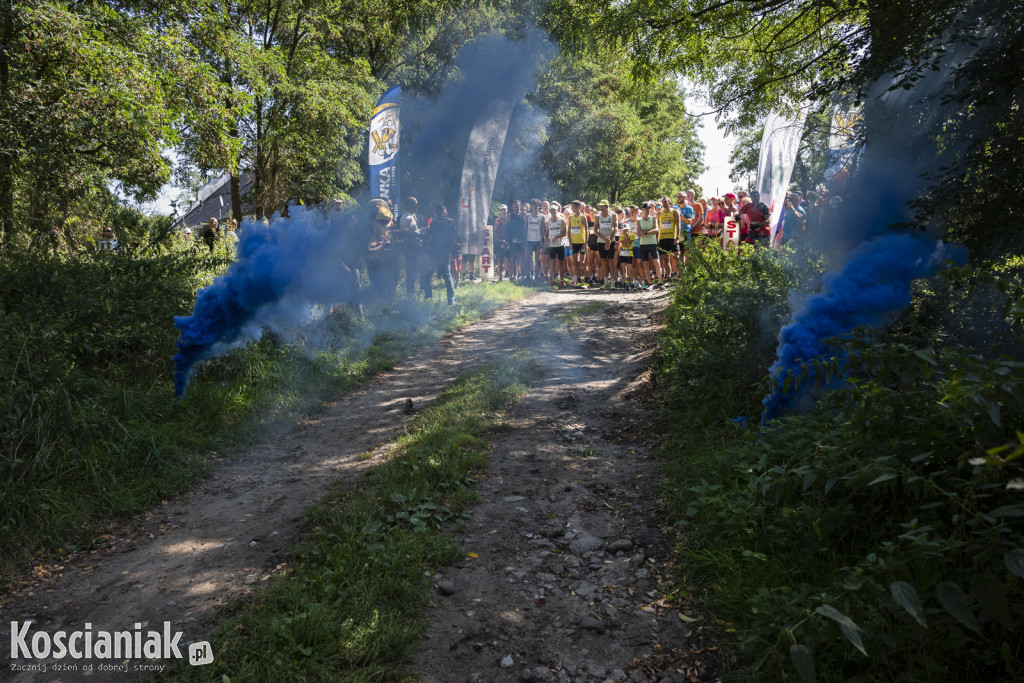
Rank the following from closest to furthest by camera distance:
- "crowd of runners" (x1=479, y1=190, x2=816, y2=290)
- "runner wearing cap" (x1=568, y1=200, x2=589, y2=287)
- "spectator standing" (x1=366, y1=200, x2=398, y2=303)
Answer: "spectator standing" (x1=366, y1=200, x2=398, y2=303) → "crowd of runners" (x1=479, y1=190, x2=816, y2=290) → "runner wearing cap" (x1=568, y1=200, x2=589, y2=287)

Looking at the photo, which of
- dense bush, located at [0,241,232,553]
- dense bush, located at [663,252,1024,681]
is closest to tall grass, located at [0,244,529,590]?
dense bush, located at [0,241,232,553]

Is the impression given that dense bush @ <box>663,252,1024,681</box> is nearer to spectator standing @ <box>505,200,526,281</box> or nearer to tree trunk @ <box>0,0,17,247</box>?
tree trunk @ <box>0,0,17,247</box>

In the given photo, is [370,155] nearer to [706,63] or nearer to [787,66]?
[706,63]

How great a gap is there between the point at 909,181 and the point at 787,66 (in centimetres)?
234

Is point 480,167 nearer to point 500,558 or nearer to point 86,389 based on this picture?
point 86,389

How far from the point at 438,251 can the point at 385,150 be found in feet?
7.70

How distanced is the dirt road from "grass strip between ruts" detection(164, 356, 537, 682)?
0.54 ft

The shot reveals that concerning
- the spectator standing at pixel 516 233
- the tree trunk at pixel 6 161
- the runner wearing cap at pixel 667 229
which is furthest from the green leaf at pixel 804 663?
the spectator standing at pixel 516 233

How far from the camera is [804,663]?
7.68 ft

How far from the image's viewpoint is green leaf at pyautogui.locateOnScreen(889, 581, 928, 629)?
218 cm

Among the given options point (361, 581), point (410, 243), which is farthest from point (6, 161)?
point (361, 581)

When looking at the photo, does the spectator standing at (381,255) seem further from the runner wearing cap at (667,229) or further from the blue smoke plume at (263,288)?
the runner wearing cap at (667,229)

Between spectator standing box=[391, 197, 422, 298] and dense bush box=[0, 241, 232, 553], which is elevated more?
spectator standing box=[391, 197, 422, 298]

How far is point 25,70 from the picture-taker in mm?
7793
